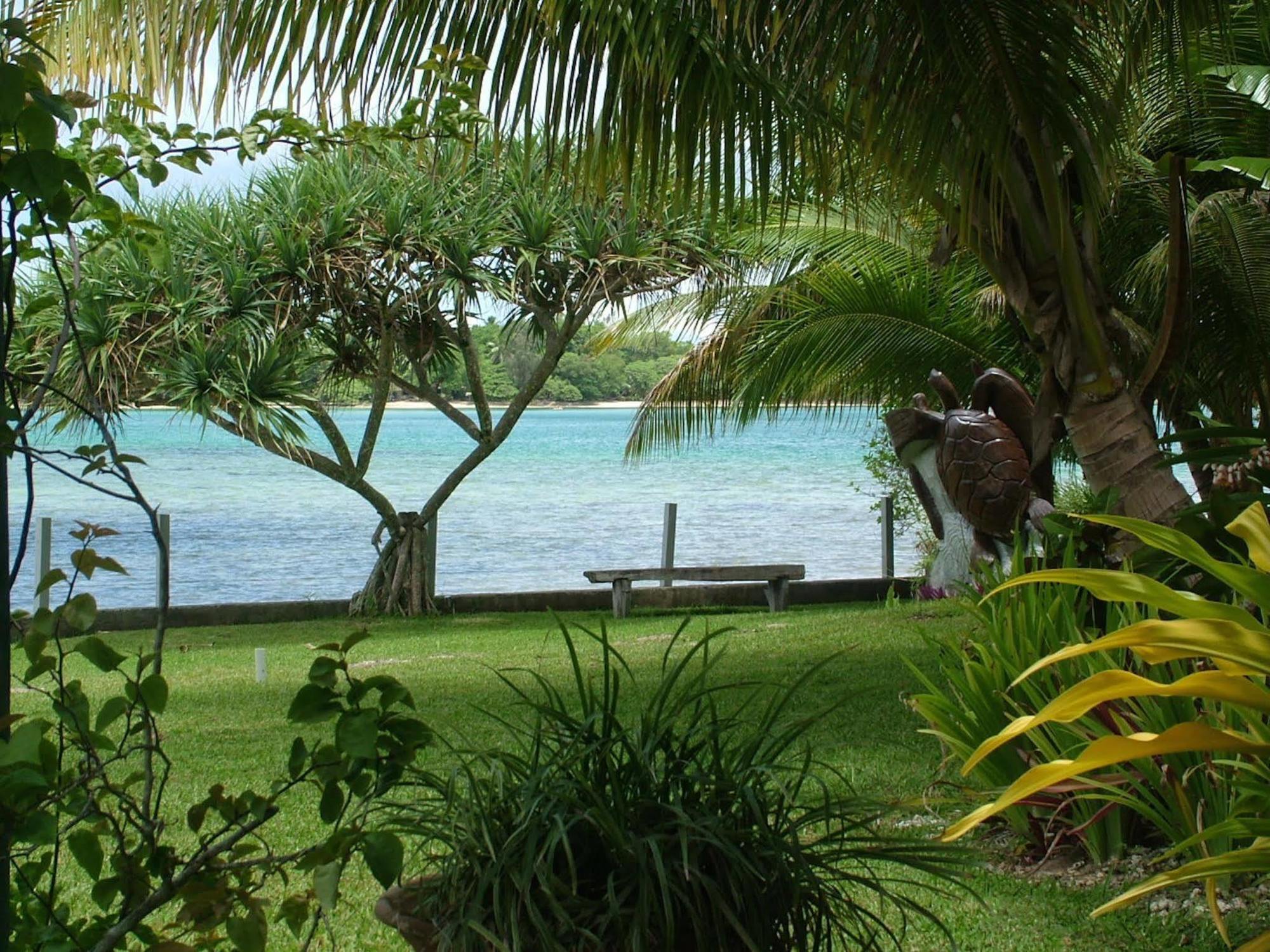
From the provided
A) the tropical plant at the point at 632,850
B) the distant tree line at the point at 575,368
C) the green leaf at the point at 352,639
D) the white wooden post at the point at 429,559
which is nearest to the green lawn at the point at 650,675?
the tropical plant at the point at 632,850

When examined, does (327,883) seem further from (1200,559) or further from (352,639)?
(1200,559)

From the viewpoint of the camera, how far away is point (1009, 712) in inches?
168

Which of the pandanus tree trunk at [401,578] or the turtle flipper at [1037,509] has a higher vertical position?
the turtle flipper at [1037,509]

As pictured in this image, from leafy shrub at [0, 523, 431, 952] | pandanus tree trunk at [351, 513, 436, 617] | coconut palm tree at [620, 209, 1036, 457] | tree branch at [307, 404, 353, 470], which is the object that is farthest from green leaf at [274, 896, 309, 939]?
pandanus tree trunk at [351, 513, 436, 617]

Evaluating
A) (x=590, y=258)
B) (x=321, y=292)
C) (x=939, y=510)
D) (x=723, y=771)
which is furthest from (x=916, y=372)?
(x=723, y=771)

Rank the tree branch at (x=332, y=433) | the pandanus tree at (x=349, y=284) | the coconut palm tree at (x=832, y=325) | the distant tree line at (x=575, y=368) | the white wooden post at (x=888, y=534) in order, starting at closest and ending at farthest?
the coconut palm tree at (x=832, y=325) < the pandanus tree at (x=349, y=284) < the tree branch at (x=332, y=433) < the distant tree line at (x=575, y=368) < the white wooden post at (x=888, y=534)

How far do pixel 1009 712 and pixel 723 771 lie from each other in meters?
1.86

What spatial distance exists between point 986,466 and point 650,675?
8.26 feet

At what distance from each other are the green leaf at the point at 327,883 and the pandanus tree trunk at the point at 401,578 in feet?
37.6

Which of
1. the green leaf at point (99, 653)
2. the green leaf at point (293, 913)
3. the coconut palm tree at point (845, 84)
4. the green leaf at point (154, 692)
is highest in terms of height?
the coconut palm tree at point (845, 84)

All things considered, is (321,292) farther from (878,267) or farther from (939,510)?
(939,510)

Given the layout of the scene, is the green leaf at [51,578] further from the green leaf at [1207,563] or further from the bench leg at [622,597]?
the bench leg at [622,597]

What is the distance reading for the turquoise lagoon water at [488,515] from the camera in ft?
Result: 84.7

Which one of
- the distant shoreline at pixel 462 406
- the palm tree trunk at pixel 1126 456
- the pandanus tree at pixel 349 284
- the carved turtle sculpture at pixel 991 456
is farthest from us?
the distant shoreline at pixel 462 406
